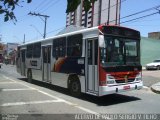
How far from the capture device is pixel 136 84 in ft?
42.8

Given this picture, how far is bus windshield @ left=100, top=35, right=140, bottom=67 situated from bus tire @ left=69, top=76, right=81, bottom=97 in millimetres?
2230

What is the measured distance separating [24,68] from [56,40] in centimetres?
788

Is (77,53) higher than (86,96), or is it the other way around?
(77,53)

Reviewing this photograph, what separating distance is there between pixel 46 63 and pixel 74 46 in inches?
175

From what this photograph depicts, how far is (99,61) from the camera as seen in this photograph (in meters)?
11.7

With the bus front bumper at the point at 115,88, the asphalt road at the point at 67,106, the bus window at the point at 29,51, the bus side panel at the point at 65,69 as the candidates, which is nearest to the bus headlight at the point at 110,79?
the bus front bumper at the point at 115,88

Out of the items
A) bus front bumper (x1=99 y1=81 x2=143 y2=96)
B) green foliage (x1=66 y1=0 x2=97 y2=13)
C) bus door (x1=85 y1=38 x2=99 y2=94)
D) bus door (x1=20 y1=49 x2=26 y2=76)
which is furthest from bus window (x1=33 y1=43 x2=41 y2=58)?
green foliage (x1=66 y1=0 x2=97 y2=13)

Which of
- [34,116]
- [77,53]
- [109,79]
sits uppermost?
[77,53]

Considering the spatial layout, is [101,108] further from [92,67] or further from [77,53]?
[77,53]

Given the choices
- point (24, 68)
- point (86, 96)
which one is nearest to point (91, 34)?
point (86, 96)

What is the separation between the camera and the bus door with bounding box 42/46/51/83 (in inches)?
693

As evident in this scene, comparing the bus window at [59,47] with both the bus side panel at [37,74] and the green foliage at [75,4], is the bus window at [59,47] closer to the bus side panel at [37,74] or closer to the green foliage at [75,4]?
the bus side panel at [37,74]

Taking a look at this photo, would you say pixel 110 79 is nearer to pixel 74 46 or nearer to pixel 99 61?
pixel 99 61

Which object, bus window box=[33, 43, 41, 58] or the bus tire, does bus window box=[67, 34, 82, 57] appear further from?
bus window box=[33, 43, 41, 58]
